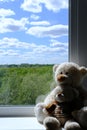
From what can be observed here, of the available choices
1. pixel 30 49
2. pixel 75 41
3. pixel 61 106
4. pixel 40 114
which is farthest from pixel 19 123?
pixel 75 41

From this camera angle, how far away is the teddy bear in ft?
3.76

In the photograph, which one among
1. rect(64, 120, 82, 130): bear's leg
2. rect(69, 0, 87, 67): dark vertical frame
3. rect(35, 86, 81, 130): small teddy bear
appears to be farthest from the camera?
rect(69, 0, 87, 67): dark vertical frame

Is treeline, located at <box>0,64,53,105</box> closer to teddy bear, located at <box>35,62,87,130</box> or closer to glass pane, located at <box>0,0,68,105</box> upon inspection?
glass pane, located at <box>0,0,68,105</box>

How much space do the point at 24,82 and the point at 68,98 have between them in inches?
11.3

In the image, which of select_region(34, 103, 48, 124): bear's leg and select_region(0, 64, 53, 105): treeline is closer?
select_region(34, 103, 48, 124): bear's leg

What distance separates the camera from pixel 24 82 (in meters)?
1.36

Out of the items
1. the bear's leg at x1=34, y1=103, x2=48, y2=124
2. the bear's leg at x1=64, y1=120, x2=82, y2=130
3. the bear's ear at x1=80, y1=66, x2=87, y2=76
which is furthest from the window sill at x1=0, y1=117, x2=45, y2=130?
the bear's ear at x1=80, y1=66, x2=87, y2=76

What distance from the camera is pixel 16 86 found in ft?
4.47

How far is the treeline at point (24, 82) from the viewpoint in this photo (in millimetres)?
1358

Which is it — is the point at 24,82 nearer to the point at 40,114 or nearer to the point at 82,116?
the point at 40,114

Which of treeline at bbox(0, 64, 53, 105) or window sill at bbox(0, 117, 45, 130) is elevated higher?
treeline at bbox(0, 64, 53, 105)

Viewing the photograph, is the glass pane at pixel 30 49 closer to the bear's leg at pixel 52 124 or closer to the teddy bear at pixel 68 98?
the teddy bear at pixel 68 98

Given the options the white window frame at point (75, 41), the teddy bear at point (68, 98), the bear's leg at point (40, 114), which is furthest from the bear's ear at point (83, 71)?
the bear's leg at point (40, 114)

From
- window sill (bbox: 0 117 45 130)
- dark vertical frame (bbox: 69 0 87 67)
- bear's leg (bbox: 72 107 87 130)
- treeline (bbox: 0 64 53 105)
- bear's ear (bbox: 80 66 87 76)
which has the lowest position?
window sill (bbox: 0 117 45 130)
